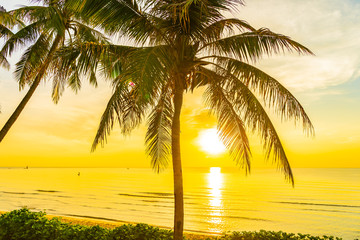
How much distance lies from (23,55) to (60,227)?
22.8 ft

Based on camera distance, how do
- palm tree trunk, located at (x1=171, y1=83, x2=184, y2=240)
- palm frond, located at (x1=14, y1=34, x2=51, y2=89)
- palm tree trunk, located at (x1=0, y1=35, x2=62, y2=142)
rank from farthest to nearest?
1. palm frond, located at (x1=14, y1=34, x2=51, y2=89)
2. palm tree trunk, located at (x1=0, y1=35, x2=62, y2=142)
3. palm tree trunk, located at (x1=171, y1=83, x2=184, y2=240)

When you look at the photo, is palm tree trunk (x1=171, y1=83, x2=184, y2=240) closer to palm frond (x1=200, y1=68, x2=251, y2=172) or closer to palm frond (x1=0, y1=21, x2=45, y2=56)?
palm frond (x1=200, y1=68, x2=251, y2=172)

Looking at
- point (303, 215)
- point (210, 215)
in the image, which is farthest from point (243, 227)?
point (303, 215)

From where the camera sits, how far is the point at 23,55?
10.1 m

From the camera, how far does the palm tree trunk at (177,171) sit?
19.4 ft

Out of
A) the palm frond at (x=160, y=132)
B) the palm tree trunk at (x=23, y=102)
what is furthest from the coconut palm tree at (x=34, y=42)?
the palm frond at (x=160, y=132)

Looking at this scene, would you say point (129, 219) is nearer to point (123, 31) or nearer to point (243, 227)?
point (243, 227)

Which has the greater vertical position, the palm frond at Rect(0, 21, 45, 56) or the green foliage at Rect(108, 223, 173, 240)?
the palm frond at Rect(0, 21, 45, 56)

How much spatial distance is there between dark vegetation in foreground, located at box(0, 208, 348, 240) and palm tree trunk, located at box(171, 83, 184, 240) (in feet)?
2.07

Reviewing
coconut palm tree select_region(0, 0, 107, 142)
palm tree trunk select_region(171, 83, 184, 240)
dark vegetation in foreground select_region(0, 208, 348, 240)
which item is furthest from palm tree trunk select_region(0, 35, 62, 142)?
palm tree trunk select_region(171, 83, 184, 240)

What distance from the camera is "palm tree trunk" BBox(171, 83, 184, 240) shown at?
19.4ft

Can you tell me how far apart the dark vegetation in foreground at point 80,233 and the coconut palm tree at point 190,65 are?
946 mm

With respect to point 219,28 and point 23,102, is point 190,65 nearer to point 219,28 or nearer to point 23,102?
point 219,28

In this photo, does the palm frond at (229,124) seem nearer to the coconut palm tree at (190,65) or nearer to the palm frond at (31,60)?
the coconut palm tree at (190,65)
